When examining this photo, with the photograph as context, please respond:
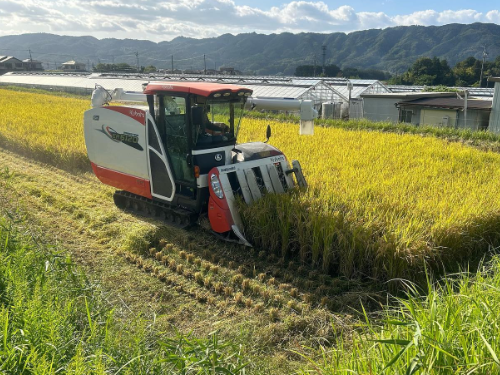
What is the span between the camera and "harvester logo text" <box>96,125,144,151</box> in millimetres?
6520

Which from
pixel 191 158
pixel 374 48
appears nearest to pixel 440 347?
pixel 191 158

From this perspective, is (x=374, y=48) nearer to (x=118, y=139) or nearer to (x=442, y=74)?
(x=442, y=74)

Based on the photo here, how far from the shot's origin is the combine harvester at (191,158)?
18.8ft

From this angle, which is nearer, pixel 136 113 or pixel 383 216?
pixel 383 216

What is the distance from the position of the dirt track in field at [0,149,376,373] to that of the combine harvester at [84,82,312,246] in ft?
1.34

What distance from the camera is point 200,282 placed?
4.75 m

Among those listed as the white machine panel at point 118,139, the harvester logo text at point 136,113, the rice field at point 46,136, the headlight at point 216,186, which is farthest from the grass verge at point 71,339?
the rice field at point 46,136

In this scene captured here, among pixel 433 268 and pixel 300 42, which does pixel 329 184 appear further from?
pixel 300 42

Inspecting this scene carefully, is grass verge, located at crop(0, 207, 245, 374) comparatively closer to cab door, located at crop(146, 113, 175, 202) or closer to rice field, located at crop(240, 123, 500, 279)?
rice field, located at crop(240, 123, 500, 279)

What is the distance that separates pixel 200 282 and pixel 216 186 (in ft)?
4.94

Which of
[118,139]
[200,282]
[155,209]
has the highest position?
[118,139]

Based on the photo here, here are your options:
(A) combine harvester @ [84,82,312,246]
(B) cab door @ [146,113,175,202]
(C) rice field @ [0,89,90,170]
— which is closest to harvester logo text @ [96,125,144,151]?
(A) combine harvester @ [84,82,312,246]

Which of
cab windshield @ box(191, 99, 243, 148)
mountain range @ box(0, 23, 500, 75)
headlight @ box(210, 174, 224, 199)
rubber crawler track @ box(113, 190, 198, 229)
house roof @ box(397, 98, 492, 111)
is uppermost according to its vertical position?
mountain range @ box(0, 23, 500, 75)

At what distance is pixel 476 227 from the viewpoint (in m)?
5.12
